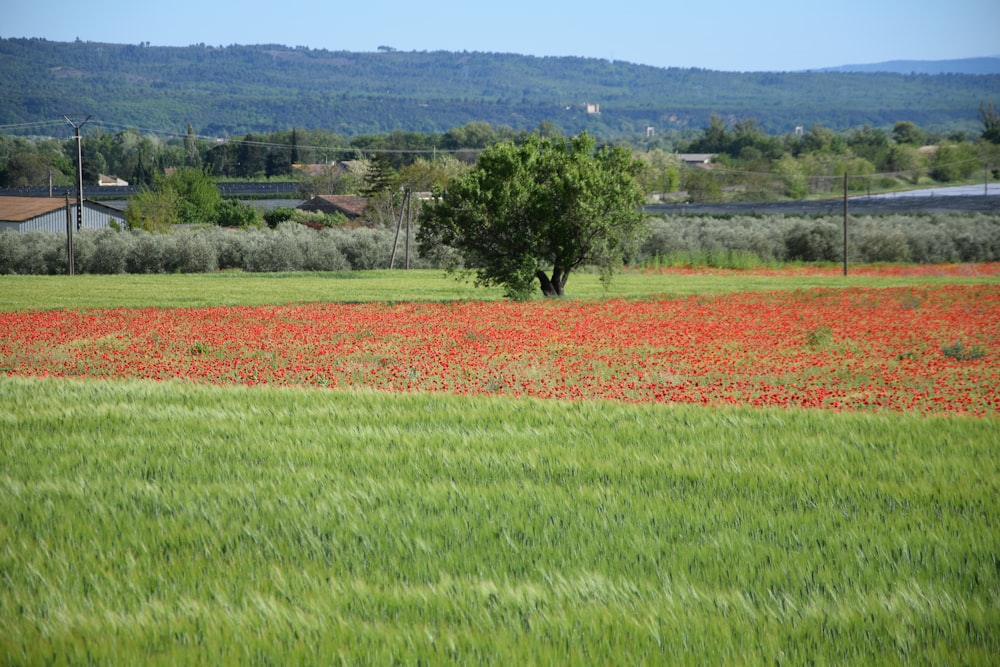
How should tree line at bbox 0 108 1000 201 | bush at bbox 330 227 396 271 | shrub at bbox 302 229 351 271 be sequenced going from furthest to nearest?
tree line at bbox 0 108 1000 201 → bush at bbox 330 227 396 271 → shrub at bbox 302 229 351 271

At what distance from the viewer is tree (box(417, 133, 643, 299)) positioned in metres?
32.8

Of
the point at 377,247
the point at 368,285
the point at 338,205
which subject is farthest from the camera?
the point at 338,205

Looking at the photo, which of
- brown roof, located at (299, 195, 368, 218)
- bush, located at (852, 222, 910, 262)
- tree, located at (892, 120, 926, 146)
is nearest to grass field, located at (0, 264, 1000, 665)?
bush, located at (852, 222, 910, 262)

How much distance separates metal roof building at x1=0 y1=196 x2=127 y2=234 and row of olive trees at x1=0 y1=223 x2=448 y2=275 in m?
16.5

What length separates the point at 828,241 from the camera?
65250 mm

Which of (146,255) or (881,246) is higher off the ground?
→ (881,246)

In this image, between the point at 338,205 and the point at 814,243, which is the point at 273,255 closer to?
the point at 814,243

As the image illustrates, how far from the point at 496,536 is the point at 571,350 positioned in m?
12.6

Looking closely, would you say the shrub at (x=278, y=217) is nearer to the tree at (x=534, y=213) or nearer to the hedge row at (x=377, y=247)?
the hedge row at (x=377, y=247)

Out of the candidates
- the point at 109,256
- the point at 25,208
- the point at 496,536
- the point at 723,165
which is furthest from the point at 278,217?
the point at 723,165

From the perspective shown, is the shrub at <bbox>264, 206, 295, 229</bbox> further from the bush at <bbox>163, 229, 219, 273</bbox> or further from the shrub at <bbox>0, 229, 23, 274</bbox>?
the shrub at <bbox>0, 229, 23, 274</bbox>

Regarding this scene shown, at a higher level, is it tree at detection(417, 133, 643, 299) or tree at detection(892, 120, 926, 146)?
tree at detection(892, 120, 926, 146)

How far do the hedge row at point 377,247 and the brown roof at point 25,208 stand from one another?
21.0 meters

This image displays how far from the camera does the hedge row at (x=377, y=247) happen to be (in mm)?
58875
